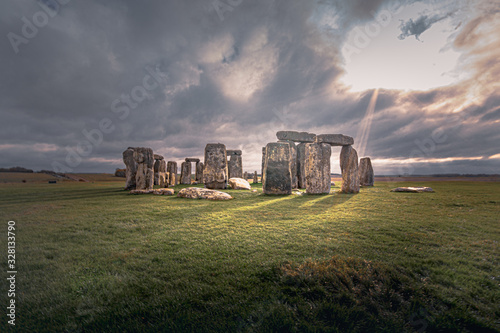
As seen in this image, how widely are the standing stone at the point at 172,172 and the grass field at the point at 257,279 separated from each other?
13803 mm

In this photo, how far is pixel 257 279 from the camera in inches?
78.4

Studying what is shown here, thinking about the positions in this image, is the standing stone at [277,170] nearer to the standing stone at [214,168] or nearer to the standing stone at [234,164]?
the standing stone at [214,168]

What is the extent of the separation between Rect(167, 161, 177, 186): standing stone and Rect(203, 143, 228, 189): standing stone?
22.8 ft

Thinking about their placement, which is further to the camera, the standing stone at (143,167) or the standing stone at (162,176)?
the standing stone at (162,176)

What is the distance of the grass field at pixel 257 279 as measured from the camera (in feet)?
4.84

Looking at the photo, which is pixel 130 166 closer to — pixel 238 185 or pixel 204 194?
pixel 238 185

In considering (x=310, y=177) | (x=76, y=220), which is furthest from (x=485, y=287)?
(x=310, y=177)

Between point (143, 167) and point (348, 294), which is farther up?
point (143, 167)

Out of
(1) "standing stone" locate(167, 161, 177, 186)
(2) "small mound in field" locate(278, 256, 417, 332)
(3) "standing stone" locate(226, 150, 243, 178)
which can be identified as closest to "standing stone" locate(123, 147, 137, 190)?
(1) "standing stone" locate(167, 161, 177, 186)

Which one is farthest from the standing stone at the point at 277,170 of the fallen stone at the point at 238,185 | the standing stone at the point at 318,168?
the fallen stone at the point at 238,185

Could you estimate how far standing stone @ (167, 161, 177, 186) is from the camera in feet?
57.2

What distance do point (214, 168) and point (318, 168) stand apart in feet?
19.6

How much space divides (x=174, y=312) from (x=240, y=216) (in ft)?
10.7

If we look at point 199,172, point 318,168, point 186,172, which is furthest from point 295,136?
point 186,172
